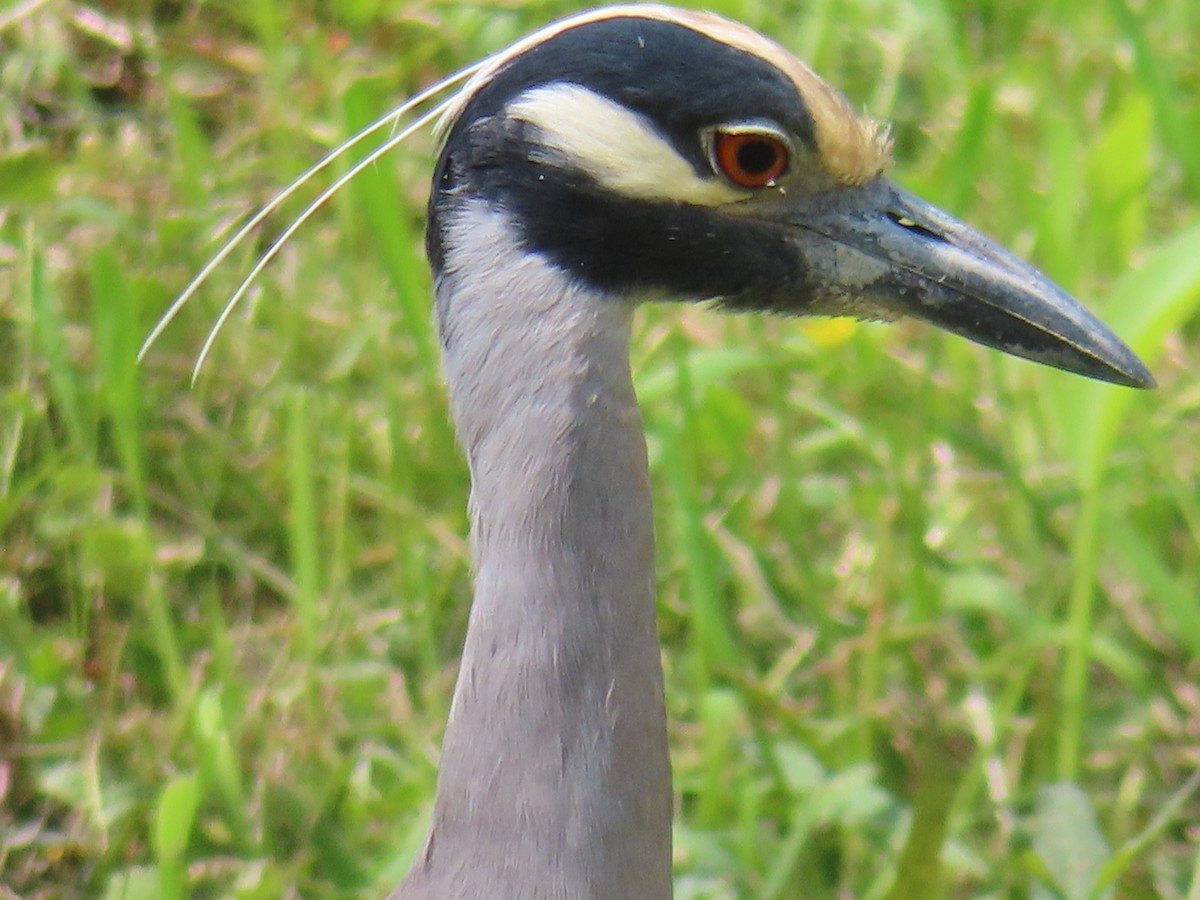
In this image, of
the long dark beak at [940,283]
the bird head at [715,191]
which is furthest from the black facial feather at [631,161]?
the long dark beak at [940,283]

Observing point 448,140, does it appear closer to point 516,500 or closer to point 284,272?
point 516,500

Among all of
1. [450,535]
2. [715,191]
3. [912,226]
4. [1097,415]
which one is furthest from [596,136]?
[450,535]

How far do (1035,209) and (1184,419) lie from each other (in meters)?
0.47

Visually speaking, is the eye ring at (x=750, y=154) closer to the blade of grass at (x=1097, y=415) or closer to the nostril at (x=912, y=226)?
the nostril at (x=912, y=226)

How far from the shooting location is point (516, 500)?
1.78 meters

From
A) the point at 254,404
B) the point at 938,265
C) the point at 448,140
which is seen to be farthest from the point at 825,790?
the point at 254,404

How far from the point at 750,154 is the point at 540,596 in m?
0.49

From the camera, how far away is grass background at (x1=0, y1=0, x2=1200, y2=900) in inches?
97.5

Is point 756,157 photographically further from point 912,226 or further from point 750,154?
point 912,226

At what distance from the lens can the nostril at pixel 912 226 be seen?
1.93 meters

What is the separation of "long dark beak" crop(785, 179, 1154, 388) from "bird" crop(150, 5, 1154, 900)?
10 cm

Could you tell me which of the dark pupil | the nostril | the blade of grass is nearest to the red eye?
the dark pupil

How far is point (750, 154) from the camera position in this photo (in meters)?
1.82

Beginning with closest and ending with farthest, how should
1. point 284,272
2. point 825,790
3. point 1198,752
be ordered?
point 825,790
point 1198,752
point 284,272
